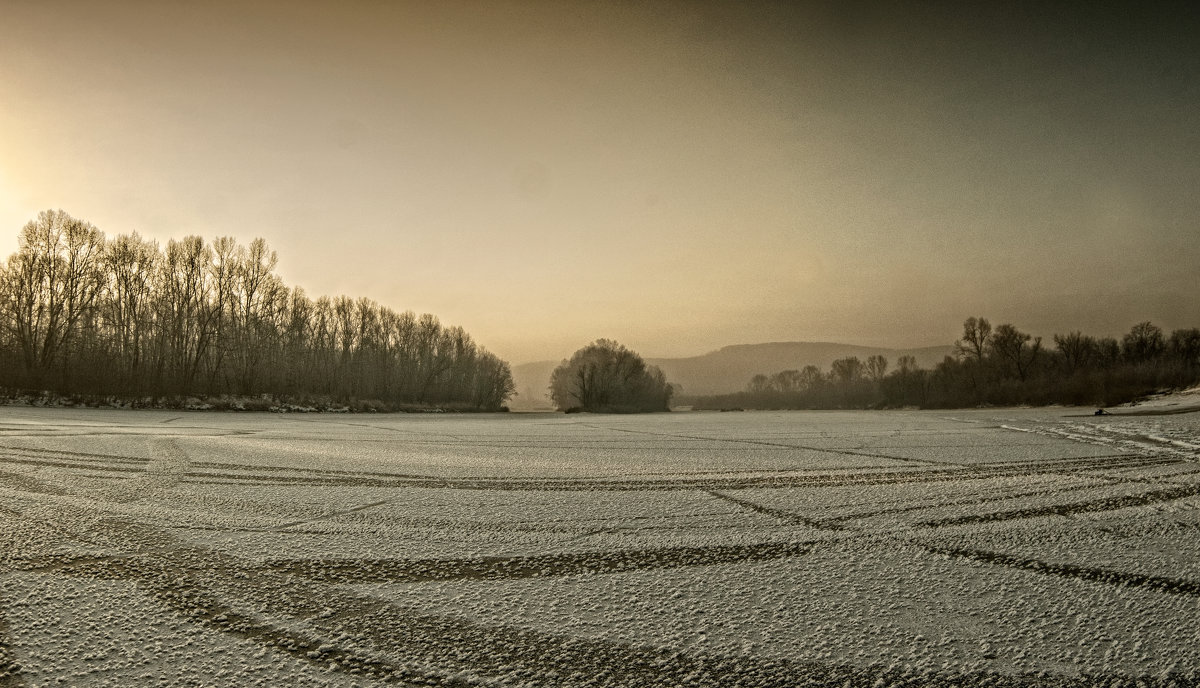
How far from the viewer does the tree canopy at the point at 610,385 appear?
A: 6456 centimetres

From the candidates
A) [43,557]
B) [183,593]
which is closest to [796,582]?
[183,593]

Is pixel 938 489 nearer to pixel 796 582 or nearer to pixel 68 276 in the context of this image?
pixel 796 582

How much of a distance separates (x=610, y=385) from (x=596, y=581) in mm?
63137

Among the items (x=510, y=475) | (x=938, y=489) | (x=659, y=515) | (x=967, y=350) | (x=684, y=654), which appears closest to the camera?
(x=684, y=654)

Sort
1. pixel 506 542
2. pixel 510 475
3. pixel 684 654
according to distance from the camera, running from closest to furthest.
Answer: pixel 684 654, pixel 506 542, pixel 510 475

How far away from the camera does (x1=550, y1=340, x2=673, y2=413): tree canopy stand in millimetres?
64562

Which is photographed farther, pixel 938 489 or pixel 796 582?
pixel 938 489

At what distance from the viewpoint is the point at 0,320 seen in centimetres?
3234

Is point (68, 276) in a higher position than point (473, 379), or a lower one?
higher

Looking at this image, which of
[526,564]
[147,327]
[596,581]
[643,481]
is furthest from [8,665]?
[147,327]

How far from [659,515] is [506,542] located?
1194 mm

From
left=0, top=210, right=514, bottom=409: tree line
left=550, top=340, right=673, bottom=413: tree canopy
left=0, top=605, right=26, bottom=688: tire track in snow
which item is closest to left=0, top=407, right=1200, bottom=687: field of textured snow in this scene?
left=0, top=605, right=26, bottom=688: tire track in snow

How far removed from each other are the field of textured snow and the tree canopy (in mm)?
52852

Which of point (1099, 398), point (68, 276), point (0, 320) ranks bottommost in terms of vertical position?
point (1099, 398)
